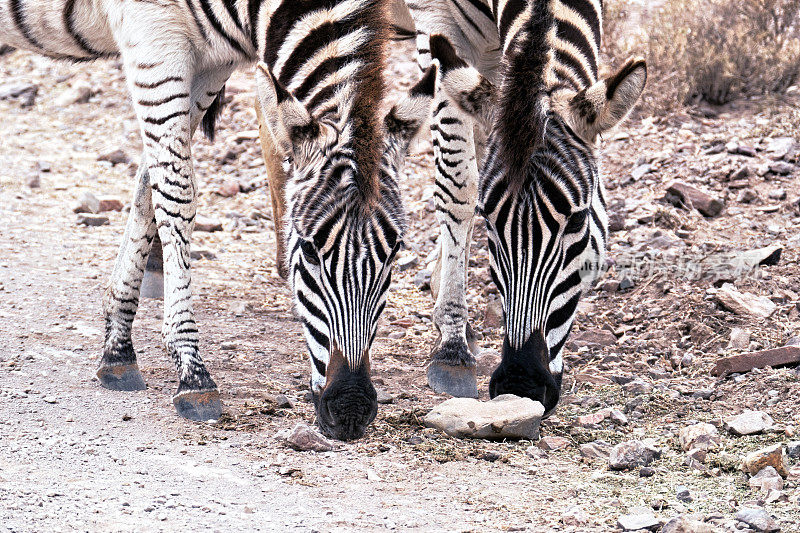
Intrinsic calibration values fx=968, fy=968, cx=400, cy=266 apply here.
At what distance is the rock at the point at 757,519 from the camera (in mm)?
4273

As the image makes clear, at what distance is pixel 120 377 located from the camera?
623cm

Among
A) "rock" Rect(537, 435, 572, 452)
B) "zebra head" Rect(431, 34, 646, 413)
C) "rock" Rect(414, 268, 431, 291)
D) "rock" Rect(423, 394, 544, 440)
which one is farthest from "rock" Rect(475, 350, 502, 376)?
"rock" Rect(414, 268, 431, 291)

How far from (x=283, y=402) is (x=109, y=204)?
501cm

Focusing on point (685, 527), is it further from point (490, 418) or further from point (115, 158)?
point (115, 158)

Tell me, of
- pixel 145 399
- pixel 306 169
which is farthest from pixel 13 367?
pixel 306 169

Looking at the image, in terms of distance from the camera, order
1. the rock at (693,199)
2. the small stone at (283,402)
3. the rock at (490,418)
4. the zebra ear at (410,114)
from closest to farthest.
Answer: the zebra ear at (410,114) → the rock at (490,418) → the small stone at (283,402) → the rock at (693,199)

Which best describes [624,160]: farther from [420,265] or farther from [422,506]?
[422,506]

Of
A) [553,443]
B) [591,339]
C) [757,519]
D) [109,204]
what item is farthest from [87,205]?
[757,519]

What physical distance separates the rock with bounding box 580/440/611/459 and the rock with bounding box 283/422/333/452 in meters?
1.39

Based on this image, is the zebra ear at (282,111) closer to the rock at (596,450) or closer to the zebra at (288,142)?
the zebra at (288,142)

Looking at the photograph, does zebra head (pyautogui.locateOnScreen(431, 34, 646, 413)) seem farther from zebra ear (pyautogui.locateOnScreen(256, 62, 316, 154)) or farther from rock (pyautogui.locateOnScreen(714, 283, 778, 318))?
rock (pyautogui.locateOnScreen(714, 283, 778, 318))

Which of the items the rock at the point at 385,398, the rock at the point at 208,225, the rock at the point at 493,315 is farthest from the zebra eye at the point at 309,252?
the rock at the point at 208,225

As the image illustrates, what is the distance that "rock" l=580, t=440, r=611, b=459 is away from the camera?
17.3 ft

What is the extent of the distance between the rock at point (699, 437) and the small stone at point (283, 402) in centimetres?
232
